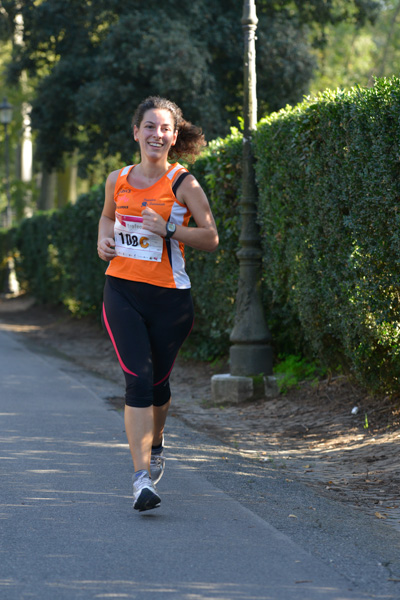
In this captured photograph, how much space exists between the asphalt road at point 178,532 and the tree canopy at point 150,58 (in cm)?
1381

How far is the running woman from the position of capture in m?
4.85

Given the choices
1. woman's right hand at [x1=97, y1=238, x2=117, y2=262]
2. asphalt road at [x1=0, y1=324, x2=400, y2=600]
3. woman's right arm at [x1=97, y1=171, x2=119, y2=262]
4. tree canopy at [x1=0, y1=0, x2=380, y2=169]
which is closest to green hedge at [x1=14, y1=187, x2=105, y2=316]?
tree canopy at [x1=0, y1=0, x2=380, y2=169]

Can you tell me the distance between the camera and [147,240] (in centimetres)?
490

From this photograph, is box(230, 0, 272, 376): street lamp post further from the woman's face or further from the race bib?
the race bib

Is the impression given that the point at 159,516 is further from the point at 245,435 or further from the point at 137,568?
the point at 245,435

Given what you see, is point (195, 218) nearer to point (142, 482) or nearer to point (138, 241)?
point (138, 241)

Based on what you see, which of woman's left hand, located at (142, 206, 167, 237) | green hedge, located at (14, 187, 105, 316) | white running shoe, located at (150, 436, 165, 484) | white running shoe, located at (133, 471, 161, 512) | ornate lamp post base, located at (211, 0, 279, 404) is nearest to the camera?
white running shoe, located at (133, 471, 161, 512)

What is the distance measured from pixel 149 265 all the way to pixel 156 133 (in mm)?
744

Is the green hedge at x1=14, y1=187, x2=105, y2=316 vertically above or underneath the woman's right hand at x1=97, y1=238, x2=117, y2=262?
above

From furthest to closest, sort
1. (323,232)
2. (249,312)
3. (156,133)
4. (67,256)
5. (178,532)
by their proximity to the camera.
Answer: (67,256)
(249,312)
(323,232)
(156,133)
(178,532)

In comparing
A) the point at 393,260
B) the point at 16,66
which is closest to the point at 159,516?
the point at 393,260

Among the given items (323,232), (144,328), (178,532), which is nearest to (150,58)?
(323,232)

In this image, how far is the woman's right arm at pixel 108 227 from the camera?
16.3 feet

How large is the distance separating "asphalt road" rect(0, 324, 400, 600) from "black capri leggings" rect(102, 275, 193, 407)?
709 mm
